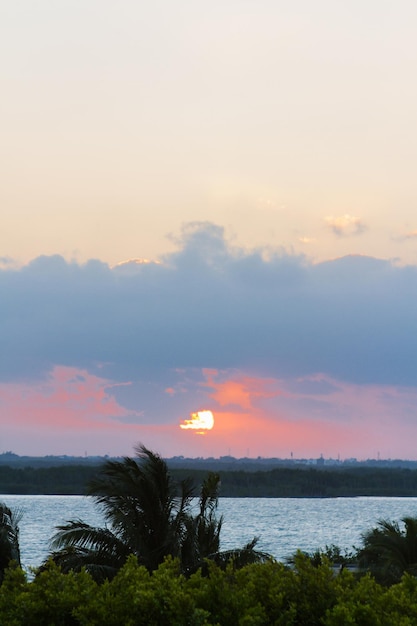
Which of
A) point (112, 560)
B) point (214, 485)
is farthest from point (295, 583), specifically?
point (214, 485)

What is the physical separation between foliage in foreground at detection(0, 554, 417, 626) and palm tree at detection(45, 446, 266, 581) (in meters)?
12.0

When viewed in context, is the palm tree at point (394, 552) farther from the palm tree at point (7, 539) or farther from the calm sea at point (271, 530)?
the calm sea at point (271, 530)

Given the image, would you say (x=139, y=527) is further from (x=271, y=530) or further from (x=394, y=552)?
(x=271, y=530)

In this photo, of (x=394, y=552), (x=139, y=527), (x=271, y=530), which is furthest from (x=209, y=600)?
(x=271, y=530)

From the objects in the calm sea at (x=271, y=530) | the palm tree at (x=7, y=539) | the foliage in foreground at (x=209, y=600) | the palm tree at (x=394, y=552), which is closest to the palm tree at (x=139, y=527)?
the palm tree at (x=7, y=539)

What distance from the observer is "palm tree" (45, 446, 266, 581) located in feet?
79.7

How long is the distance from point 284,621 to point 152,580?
1.78 meters

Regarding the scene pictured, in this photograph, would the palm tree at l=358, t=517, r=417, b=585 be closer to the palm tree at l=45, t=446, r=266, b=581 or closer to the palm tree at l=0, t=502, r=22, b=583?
the palm tree at l=45, t=446, r=266, b=581

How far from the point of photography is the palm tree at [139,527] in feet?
79.7

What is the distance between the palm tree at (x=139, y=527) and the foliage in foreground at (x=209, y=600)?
12.0 metres

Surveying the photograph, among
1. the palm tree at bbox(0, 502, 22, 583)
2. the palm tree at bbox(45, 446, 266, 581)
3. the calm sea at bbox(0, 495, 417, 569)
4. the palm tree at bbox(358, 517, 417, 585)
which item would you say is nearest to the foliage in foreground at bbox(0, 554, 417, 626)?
the palm tree at bbox(45, 446, 266, 581)

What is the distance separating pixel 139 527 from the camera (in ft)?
81.3

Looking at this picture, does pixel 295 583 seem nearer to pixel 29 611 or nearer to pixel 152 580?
pixel 152 580

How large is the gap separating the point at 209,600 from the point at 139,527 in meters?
13.6
